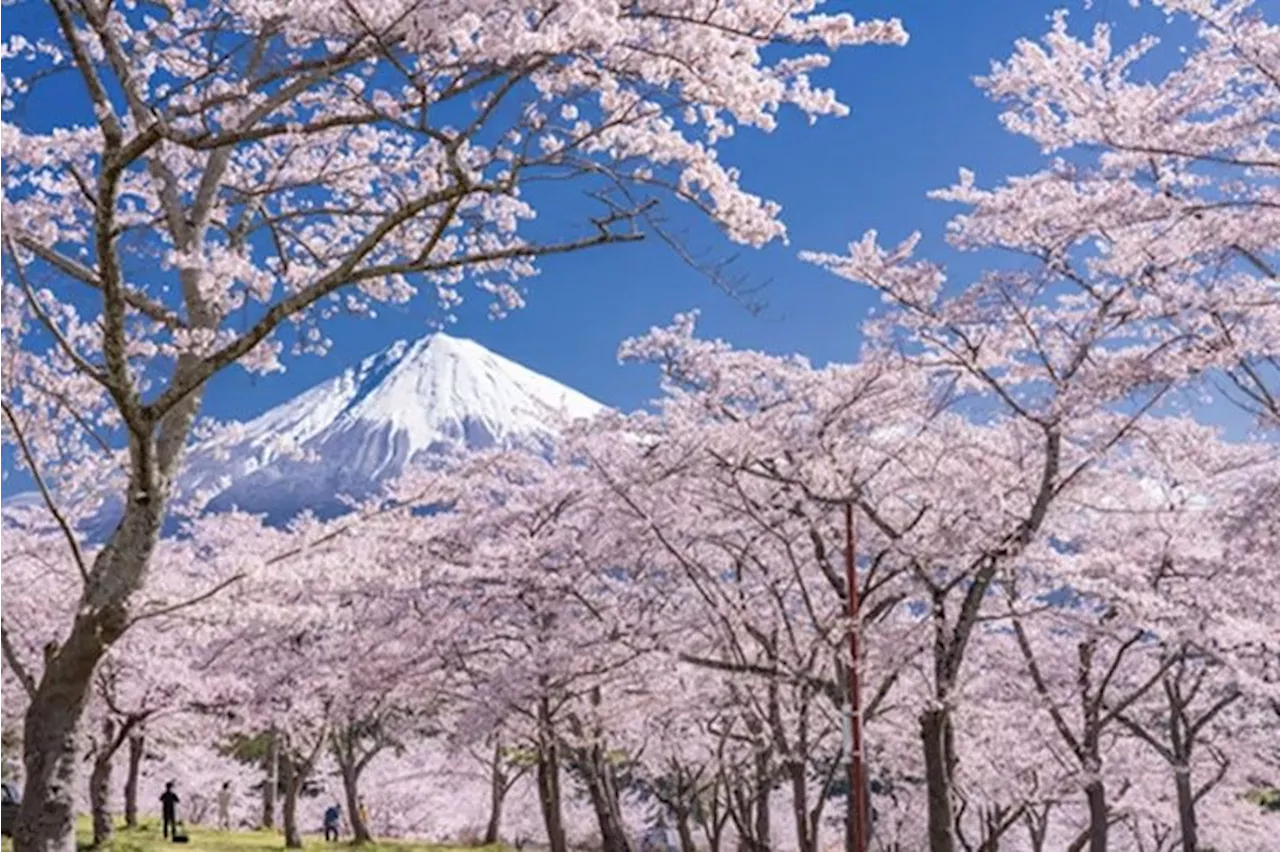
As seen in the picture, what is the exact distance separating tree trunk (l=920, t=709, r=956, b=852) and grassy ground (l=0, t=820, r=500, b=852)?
14881mm

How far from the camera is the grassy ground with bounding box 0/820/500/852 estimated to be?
815 inches

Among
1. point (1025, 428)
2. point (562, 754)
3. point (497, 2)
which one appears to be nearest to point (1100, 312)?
point (1025, 428)

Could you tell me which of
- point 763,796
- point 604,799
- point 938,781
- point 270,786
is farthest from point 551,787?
point 270,786

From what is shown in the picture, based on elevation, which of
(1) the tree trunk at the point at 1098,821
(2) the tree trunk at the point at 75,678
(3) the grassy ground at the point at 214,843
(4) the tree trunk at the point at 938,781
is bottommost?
(3) the grassy ground at the point at 214,843

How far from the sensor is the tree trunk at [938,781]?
975 cm

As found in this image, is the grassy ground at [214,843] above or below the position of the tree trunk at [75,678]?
below

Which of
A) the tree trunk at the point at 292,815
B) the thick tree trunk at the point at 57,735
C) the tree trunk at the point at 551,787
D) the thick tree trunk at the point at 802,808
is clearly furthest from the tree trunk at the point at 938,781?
the tree trunk at the point at 292,815

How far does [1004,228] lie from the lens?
35.0 ft

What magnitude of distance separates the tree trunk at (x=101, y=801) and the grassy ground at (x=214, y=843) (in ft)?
0.69

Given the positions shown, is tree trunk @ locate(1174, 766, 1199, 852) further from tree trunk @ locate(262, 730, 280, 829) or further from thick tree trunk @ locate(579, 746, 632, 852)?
tree trunk @ locate(262, 730, 280, 829)

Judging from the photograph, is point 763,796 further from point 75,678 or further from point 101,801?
point 75,678

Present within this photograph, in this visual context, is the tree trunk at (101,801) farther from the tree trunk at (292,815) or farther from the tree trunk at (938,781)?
the tree trunk at (938,781)

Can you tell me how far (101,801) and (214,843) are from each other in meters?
4.38

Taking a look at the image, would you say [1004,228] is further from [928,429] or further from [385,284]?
[385,284]
